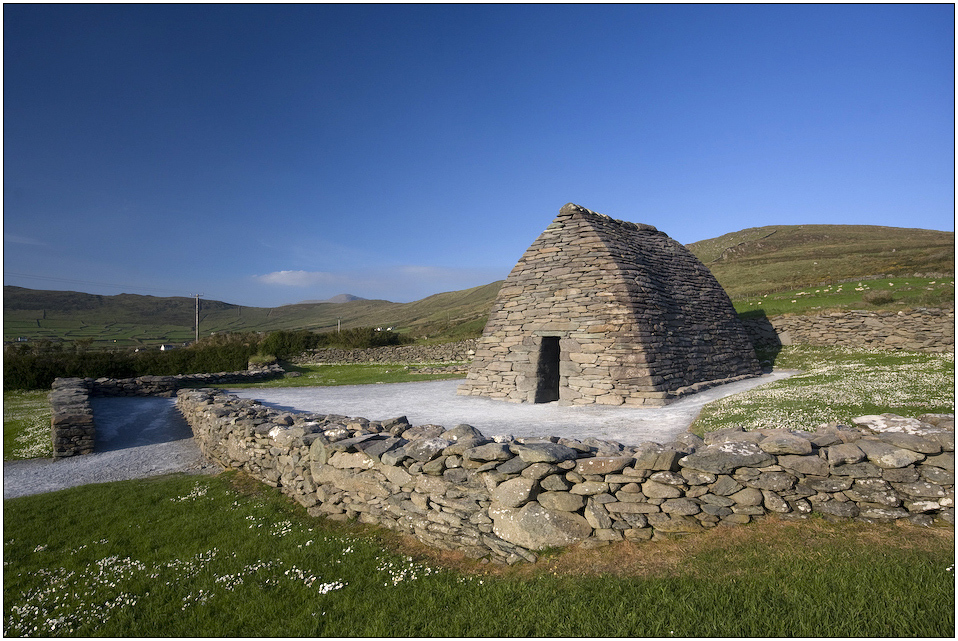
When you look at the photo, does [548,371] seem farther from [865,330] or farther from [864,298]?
[864,298]

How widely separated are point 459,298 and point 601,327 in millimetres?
123206

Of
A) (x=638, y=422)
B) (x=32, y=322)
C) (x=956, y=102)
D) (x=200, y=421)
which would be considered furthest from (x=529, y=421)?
(x=32, y=322)

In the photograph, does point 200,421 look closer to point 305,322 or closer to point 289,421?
point 289,421

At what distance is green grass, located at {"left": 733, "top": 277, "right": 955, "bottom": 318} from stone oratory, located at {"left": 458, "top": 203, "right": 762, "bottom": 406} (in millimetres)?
10862

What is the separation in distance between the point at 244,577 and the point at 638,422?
8.30 meters

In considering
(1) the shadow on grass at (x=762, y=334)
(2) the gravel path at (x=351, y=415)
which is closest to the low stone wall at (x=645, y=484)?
(2) the gravel path at (x=351, y=415)

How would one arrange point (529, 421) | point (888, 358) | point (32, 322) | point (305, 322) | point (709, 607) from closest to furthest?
point (709, 607) → point (529, 421) → point (888, 358) → point (32, 322) → point (305, 322)

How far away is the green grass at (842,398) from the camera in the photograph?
A: 8.37 m

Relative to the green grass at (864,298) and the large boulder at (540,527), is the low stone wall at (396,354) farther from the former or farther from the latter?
the large boulder at (540,527)

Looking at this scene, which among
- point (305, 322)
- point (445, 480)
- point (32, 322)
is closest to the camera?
point (445, 480)

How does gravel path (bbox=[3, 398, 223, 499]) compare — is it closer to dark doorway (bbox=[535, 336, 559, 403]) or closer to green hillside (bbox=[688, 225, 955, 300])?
dark doorway (bbox=[535, 336, 559, 403])

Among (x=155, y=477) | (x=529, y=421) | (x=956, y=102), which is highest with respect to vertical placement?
(x=956, y=102)

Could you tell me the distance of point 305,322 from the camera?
527ft

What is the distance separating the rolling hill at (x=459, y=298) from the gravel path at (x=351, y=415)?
21988mm
